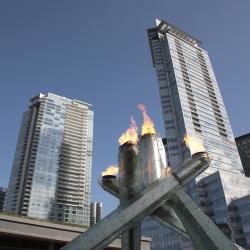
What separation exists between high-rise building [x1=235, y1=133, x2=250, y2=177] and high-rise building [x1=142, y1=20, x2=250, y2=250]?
111 ft

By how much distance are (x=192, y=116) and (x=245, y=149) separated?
59.6 meters

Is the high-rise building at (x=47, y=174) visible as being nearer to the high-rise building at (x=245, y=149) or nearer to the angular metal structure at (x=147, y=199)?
the high-rise building at (x=245, y=149)

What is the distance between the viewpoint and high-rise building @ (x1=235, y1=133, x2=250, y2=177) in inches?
6654

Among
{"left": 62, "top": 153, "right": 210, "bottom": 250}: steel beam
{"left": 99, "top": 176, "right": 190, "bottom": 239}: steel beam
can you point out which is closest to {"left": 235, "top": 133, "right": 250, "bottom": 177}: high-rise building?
{"left": 99, "top": 176, "right": 190, "bottom": 239}: steel beam

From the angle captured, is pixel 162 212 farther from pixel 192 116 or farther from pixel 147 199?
pixel 192 116

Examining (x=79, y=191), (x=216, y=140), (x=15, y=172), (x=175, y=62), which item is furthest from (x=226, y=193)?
(x=15, y=172)

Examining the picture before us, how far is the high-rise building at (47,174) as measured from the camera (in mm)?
167625

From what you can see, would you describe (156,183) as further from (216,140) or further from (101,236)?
(216,140)

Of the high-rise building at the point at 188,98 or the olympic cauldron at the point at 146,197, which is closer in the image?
the olympic cauldron at the point at 146,197

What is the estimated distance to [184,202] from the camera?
19297mm

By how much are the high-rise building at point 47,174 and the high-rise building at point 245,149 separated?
95098 millimetres

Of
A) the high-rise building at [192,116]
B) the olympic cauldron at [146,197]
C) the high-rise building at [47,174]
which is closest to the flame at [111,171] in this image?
the olympic cauldron at [146,197]

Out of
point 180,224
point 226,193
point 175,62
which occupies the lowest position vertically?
point 180,224

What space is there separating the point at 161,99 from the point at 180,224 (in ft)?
395
